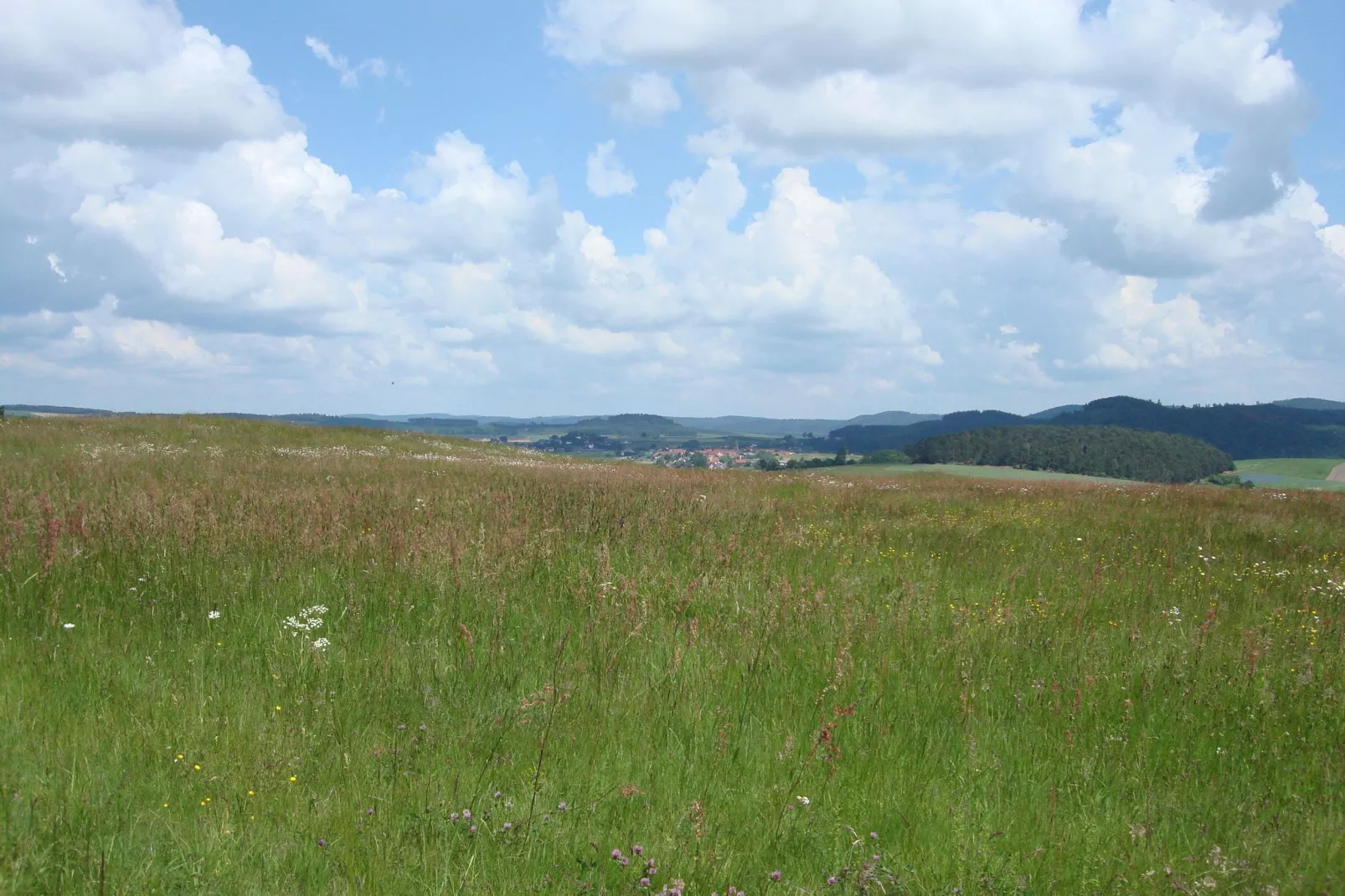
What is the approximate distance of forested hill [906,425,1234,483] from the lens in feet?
264

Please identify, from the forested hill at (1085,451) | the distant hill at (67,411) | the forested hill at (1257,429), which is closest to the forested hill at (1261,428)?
the forested hill at (1257,429)

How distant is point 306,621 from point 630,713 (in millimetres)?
2795

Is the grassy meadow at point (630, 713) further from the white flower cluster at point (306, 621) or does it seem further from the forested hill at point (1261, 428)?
the forested hill at point (1261, 428)

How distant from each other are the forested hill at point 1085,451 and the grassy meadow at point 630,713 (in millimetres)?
75532

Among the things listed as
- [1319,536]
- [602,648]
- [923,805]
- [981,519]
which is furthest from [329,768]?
[1319,536]

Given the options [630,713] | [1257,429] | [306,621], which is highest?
[1257,429]

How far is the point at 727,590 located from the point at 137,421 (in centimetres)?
3022

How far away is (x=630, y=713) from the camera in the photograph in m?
4.26

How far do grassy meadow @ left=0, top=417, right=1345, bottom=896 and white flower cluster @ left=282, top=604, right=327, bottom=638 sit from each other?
34 mm

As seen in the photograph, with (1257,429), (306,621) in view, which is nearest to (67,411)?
(306,621)

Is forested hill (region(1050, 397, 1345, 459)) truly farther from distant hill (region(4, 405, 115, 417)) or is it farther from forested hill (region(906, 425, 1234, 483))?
distant hill (region(4, 405, 115, 417))

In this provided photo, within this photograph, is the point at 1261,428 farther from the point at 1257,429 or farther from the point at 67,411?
the point at 67,411

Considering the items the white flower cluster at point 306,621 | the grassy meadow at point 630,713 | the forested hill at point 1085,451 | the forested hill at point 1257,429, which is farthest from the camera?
the forested hill at point 1257,429

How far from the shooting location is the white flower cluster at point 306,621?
16.6ft
